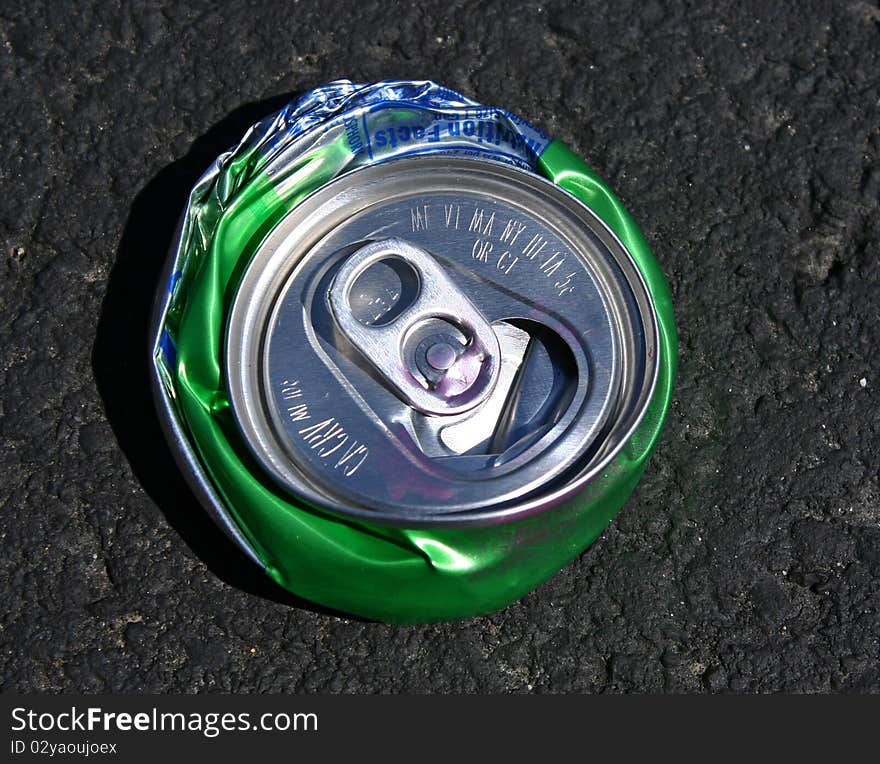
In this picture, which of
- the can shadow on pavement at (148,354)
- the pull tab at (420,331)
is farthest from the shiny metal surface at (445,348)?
the can shadow on pavement at (148,354)

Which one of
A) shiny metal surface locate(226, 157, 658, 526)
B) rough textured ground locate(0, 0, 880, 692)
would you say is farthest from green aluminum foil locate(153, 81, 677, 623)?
rough textured ground locate(0, 0, 880, 692)

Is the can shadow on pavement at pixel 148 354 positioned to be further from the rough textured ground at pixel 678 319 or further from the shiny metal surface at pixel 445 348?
the shiny metal surface at pixel 445 348

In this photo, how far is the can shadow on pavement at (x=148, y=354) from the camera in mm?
2051

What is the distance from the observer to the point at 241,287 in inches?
72.0

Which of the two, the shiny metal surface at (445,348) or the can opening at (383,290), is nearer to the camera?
the shiny metal surface at (445,348)

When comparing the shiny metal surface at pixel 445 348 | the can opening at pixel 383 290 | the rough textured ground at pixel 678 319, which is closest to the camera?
the shiny metal surface at pixel 445 348

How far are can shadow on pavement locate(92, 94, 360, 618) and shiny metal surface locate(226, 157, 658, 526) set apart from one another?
34 cm

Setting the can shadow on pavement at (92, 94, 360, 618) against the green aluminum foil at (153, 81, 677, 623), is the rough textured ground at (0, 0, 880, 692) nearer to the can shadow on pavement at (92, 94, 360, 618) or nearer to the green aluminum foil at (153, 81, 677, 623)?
the can shadow on pavement at (92, 94, 360, 618)

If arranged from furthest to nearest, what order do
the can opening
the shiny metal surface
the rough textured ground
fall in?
the rough textured ground, the can opening, the shiny metal surface

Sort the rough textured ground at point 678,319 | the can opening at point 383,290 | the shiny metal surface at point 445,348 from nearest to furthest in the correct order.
Answer: 1. the shiny metal surface at point 445,348
2. the can opening at point 383,290
3. the rough textured ground at point 678,319

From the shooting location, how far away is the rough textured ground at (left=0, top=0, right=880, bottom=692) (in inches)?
79.3

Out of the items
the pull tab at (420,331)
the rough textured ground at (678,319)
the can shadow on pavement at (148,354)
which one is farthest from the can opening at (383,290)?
the rough textured ground at (678,319)

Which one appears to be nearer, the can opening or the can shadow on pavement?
the can opening

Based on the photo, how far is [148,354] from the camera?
1.98 meters
